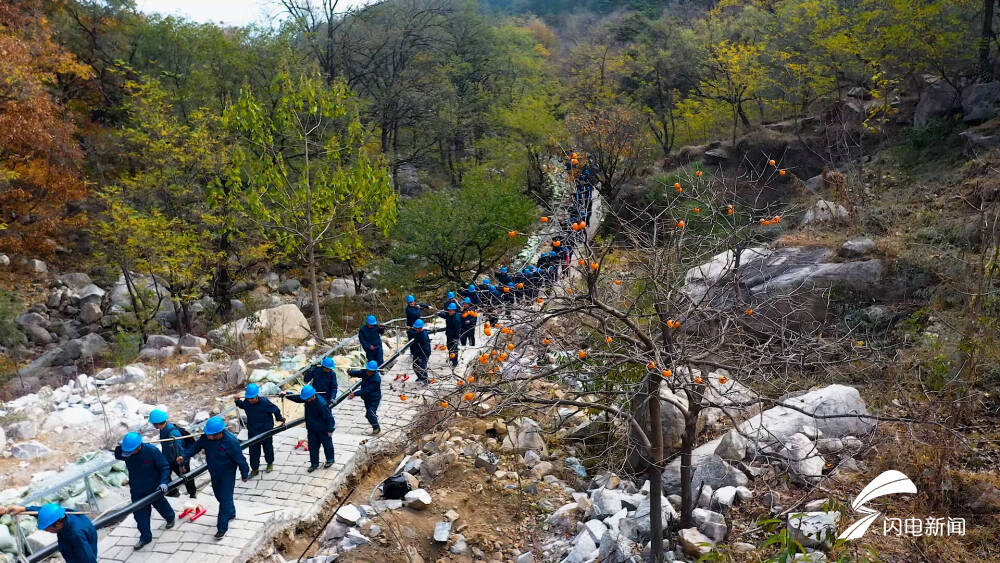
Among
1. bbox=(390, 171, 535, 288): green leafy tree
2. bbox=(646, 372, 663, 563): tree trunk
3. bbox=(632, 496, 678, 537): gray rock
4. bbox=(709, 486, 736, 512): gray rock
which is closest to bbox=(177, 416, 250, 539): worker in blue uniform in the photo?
bbox=(632, 496, 678, 537): gray rock

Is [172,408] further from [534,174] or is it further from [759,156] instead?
[759,156]

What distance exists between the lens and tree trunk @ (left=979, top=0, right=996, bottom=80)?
17.5 meters

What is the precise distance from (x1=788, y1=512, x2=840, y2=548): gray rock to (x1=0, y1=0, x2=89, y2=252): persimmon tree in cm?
2030

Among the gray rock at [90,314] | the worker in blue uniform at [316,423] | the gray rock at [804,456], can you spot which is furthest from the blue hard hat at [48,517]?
the gray rock at [90,314]

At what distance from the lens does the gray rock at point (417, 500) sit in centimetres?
722

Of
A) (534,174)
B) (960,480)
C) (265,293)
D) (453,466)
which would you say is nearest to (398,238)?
(265,293)

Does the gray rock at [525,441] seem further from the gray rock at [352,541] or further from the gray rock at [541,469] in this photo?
the gray rock at [352,541]

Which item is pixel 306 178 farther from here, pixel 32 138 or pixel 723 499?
pixel 32 138

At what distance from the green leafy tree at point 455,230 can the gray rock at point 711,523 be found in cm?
1204

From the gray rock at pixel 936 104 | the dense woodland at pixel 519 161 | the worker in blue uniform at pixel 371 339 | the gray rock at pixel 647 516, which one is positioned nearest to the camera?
the gray rock at pixel 647 516

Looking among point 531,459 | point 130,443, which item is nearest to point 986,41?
point 531,459

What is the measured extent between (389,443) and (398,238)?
10326mm

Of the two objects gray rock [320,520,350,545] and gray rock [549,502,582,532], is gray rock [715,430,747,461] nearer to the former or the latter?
gray rock [549,502,582,532]

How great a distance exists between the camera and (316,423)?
319 inches
